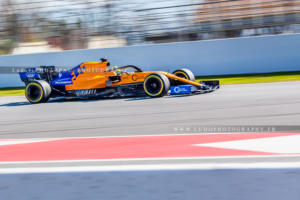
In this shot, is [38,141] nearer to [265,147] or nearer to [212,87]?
[265,147]

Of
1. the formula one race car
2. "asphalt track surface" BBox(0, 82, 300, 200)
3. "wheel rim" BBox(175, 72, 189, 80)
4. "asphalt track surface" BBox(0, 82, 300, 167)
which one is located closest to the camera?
"asphalt track surface" BBox(0, 82, 300, 200)

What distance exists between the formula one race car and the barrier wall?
408 centimetres

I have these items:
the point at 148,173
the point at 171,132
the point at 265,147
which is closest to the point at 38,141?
the point at 171,132

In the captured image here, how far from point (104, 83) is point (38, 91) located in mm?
1773

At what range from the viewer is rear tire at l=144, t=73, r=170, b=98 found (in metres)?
8.13

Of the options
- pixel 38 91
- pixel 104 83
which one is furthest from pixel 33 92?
pixel 104 83

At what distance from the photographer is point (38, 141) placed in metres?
4.66

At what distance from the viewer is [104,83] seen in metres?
8.88

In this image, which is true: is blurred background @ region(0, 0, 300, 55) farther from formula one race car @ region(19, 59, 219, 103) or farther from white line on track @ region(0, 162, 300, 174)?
white line on track @ region(0, 162, 300, 174)

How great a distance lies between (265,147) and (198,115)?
83.6 inches

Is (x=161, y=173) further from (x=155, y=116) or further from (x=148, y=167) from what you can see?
(x=155, y=116)

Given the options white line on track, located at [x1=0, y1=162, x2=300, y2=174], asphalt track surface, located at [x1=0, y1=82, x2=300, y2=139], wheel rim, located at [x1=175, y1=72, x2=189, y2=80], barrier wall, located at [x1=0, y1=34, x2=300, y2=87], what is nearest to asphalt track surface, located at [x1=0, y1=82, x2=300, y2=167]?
asphalt track surface, located at [x1=0, y1=82, x2=300, y2=139]

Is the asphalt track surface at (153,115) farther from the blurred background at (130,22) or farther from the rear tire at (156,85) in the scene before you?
the blurred background at (130,22)

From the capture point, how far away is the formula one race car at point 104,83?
831 cm
